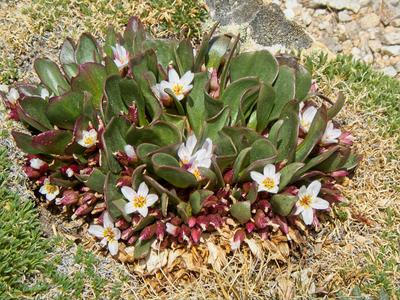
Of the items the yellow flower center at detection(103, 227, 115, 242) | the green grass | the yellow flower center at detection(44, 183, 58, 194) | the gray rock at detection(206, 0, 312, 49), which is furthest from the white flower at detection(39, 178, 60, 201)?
the gray rock at detection(206, 0, 312, 49)

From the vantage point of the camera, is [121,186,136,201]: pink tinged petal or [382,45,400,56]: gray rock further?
[382,45,400,56]: gray rock

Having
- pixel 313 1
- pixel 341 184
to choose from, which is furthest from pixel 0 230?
pixel 313 1

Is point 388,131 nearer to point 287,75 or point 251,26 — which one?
point 287,75

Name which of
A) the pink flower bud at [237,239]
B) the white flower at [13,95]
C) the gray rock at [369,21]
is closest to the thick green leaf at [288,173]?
the pink flower bud at [237,239]

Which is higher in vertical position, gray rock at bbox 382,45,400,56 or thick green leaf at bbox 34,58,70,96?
thick green leaf at bbox 34,58,70,96

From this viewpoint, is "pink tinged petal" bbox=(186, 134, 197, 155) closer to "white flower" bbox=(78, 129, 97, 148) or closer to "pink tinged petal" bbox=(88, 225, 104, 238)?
"white flower" bbox=(78, 129, 97, 148)

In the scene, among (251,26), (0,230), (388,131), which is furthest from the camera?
(251,26)

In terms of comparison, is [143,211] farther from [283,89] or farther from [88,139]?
[283,89]
